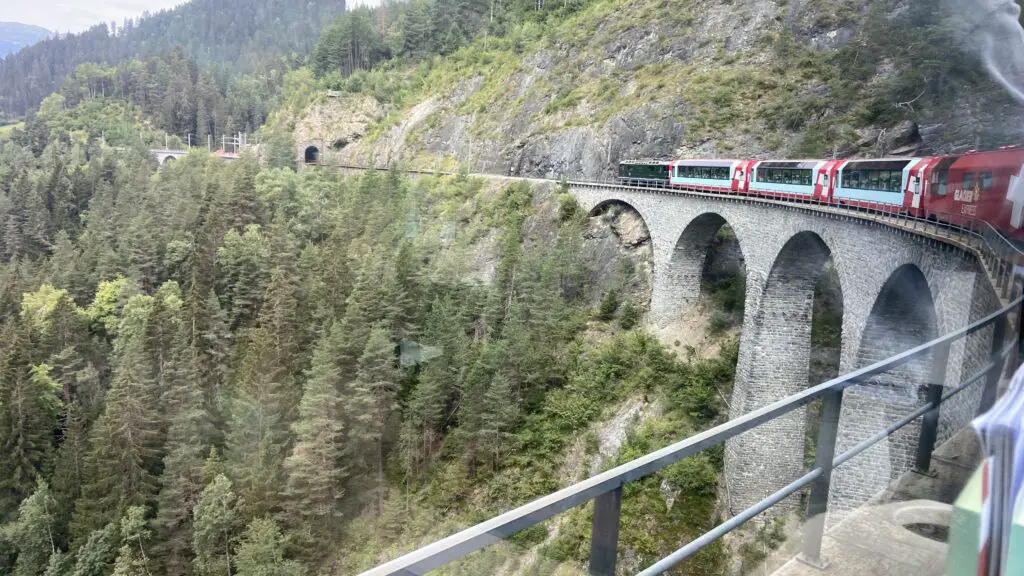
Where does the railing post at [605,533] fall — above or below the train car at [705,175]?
below

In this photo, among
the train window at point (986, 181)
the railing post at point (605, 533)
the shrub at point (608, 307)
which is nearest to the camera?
the railing post at point (605, 533)

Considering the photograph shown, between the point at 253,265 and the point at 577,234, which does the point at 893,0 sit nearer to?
the point at 577,234

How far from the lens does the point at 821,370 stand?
679 inches

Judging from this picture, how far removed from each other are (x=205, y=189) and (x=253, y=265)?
13.3 m

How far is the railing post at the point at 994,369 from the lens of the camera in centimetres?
200

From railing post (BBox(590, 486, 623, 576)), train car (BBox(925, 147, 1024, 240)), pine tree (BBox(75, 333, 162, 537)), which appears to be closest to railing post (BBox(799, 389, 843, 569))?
railing post (BBox(590, 486, 623, 576))

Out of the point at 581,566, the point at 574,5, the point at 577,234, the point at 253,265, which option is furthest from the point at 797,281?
the point at 574,5

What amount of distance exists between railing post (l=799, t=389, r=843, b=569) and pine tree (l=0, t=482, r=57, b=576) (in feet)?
70.1

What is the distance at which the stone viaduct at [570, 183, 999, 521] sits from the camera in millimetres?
3158

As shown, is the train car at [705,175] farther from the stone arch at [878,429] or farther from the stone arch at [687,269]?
the stone arch at [878,429]

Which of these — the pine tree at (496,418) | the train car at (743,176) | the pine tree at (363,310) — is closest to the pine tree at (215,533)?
the pine tree at (363,310)

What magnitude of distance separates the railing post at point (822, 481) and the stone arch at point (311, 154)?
5940 centimetres

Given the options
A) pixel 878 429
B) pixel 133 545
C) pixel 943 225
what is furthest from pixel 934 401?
pixel 133 545

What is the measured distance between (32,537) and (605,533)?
21.8 meters
